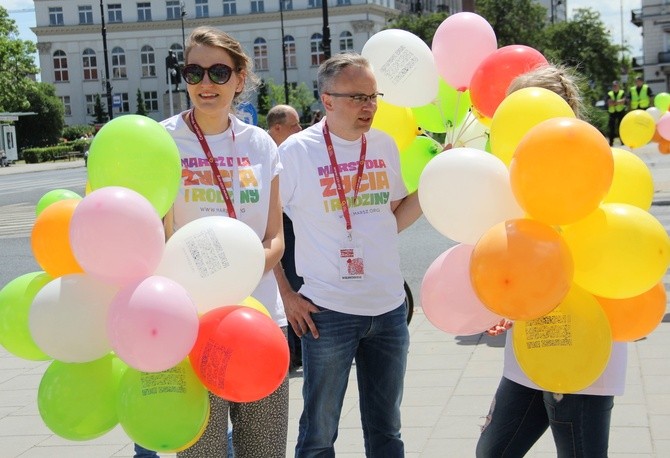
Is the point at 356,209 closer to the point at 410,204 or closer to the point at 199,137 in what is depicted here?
the point at 410,204

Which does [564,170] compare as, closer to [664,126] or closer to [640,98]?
[664,126]

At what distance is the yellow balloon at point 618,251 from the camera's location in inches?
113

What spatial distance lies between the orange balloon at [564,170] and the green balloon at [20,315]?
163cm

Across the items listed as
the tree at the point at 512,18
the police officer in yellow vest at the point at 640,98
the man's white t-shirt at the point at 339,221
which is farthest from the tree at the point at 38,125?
the man's white t-shirt at the point at 339,221

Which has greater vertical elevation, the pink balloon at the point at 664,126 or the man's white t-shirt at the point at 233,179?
the man's white t-shirt at the point at 233,179

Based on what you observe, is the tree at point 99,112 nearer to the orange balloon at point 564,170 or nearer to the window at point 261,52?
the window at point 261,52

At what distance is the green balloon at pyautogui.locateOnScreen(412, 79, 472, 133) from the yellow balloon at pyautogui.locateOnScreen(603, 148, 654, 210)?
151 centimetres

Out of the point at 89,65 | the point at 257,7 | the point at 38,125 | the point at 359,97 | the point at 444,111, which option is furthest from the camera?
the point at 89,65

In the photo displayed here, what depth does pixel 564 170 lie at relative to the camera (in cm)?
281

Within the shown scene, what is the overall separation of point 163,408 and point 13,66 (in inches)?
2693

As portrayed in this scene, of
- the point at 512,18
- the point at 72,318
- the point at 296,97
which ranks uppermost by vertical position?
the point at 512,18

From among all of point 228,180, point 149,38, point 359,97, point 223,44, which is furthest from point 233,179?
point 149,38

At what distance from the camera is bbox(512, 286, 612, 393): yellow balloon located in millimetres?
2912

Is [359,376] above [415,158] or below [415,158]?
below
